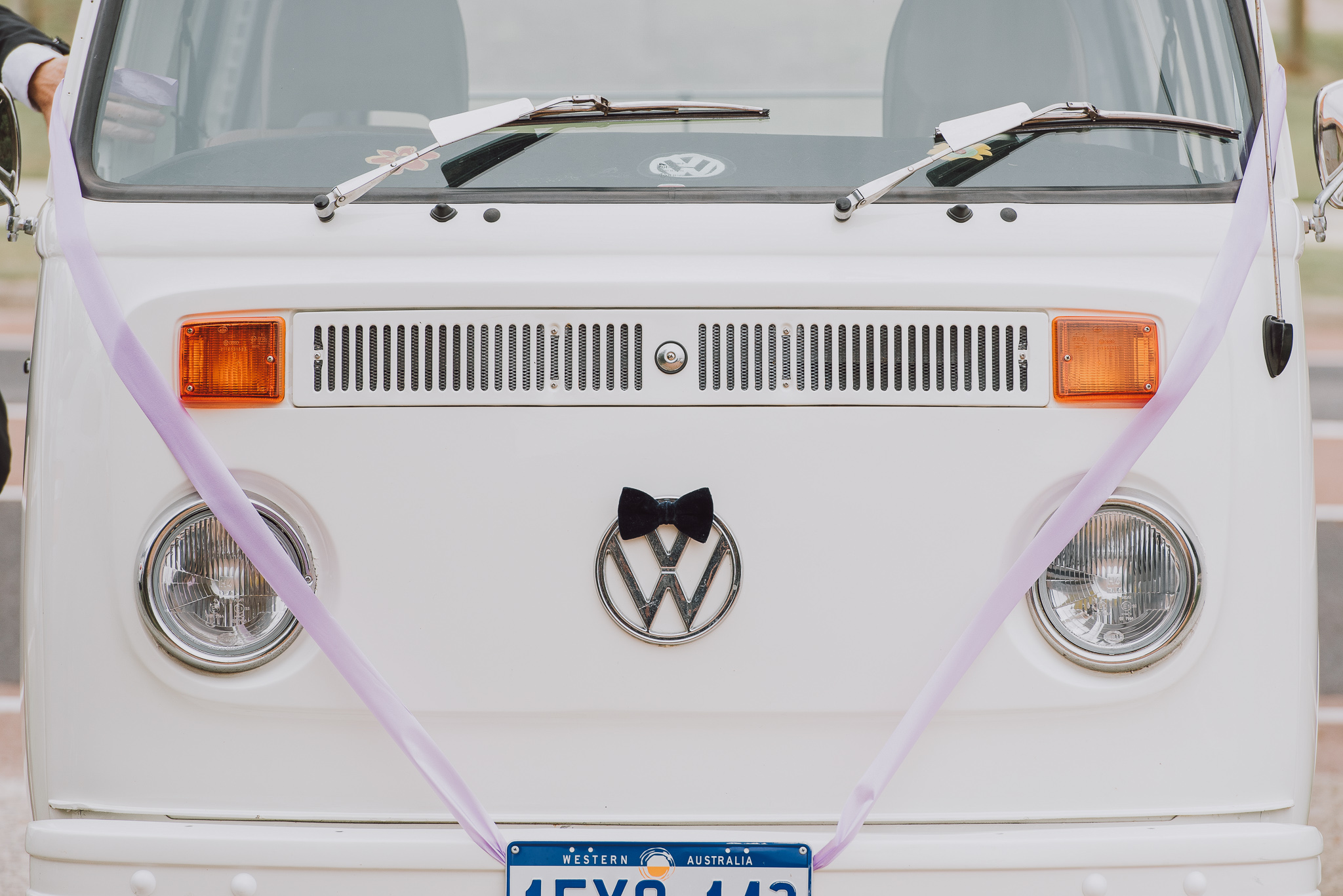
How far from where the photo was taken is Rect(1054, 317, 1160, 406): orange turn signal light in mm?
2123

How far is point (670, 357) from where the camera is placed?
2.10 meters

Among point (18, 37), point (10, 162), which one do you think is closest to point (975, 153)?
point (10, 162)

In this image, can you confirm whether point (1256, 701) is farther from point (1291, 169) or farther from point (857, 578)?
point (1291, 169)

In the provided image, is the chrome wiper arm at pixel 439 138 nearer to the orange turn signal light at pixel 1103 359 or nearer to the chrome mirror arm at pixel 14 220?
the chrome mirror arm at pixel 14 220

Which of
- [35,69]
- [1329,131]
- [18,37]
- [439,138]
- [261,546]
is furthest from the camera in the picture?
[18,37]

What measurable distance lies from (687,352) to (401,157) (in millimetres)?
622

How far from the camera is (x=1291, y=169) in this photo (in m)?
2.43

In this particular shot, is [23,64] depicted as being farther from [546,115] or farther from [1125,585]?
[1125,585]

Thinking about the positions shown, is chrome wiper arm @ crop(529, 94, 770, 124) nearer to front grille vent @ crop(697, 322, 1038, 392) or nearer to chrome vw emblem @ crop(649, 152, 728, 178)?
chrome vw emblem @ crop(649, 152, 728, 178)

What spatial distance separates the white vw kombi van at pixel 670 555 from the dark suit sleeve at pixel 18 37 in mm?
1138

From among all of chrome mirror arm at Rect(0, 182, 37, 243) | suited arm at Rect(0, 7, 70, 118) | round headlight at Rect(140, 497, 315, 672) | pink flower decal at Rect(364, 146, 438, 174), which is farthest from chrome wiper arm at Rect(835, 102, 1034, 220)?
suited arm at Rect(0, 7, 70, 118)

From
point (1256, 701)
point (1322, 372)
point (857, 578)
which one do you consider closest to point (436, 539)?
point (857, 578)

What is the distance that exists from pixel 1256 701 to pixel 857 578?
666 mm

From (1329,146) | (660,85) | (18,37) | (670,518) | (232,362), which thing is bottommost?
(670,518)
